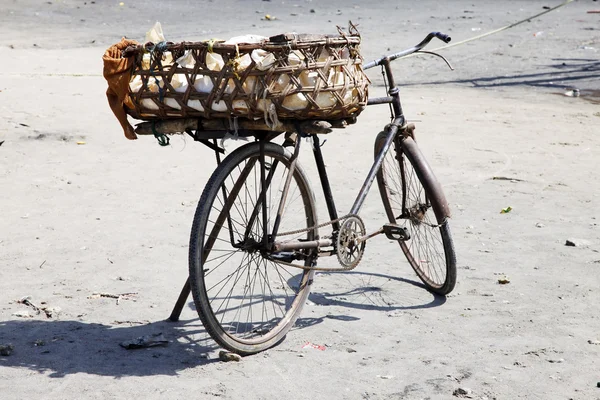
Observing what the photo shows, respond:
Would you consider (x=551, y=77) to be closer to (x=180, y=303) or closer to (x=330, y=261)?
(x=330, y=261)

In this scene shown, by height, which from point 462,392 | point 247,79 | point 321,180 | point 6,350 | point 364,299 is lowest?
point 462,392

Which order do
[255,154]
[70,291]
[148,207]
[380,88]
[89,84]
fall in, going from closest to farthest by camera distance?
[255,154] < [70,291] < [148,207] < [89,84] < [380,88]

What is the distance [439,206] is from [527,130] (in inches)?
177

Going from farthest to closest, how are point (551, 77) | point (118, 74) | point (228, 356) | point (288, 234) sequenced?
point (551, 77), point (288, 234), point (228, 356), point (118, 74)

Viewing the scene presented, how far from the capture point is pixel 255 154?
391cm

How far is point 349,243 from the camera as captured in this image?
421 cm

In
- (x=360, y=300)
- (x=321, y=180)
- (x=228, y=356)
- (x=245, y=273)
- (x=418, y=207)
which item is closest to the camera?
(x=228, y=356)

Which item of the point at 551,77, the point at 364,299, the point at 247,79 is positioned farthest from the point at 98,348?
the point at 551,77

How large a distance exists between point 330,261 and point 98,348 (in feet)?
5.82

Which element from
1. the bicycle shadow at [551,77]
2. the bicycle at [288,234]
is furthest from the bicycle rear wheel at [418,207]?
the bicycle shadow at [551,77]

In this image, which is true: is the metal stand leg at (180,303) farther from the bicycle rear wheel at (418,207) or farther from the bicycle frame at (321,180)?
the bicycle rear wheel at (418,207)

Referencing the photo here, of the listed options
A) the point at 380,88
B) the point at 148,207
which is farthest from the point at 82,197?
the point at 380,88

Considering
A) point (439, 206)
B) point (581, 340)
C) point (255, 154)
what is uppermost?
point (255, 154)

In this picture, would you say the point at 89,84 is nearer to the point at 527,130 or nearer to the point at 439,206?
the point at 527,130
